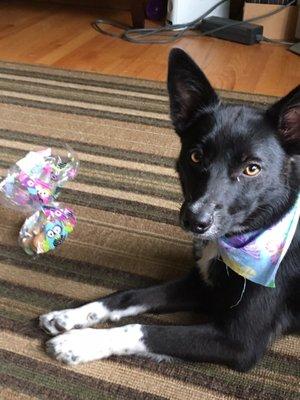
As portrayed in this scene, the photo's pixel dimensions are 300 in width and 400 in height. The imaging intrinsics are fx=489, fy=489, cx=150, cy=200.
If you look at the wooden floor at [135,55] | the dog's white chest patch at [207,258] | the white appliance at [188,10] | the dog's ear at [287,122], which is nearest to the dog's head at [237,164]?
the dog's ear at [287,122]

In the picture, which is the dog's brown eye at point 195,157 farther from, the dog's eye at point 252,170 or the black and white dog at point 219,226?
the dog's eye at point 252,170

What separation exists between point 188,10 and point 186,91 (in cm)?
258

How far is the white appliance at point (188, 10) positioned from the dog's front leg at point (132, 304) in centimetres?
265

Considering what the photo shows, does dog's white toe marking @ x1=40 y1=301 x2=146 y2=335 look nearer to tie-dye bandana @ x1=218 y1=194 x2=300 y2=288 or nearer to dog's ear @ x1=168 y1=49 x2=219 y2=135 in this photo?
tie-dye bandana @ x1=218 y1=194 x2=300 y2=288

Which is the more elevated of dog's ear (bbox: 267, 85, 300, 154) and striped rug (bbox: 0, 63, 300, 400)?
dog's ear (bbox: 267, 85, 300, 154)

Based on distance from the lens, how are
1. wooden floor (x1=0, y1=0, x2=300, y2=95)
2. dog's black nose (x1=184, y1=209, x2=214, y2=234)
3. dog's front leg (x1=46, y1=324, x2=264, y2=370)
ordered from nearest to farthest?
dog's black nose (x1=184, y1=209, x2=214, y2=234) → dog's front leg (x1=46, y1=324, x2=264, y2=370) → wooden floor (x1=0, y1=0, x2=300, y2=95)

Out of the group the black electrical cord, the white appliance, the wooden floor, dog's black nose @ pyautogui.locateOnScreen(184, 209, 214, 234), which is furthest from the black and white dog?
the white appliance

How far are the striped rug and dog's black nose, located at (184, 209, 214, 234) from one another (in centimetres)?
42

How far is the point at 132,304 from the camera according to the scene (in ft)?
4.73

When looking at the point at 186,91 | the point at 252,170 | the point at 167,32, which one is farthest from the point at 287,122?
the point at 167,32

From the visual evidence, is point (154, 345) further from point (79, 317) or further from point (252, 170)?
point (252, 170)

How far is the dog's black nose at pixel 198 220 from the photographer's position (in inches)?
44.9

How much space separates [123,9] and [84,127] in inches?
84.0

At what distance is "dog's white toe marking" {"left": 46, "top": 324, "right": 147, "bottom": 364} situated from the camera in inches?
51.2
